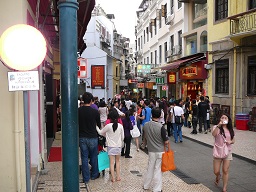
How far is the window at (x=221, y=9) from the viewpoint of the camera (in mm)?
16847

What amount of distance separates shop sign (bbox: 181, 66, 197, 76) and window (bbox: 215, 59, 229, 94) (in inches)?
77.8

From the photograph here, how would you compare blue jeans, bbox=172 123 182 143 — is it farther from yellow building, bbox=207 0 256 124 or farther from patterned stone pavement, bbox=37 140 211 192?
yellow building, bbox=207 0 256 124

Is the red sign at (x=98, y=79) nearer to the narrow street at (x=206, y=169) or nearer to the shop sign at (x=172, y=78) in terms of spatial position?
the shop sign at (x=172, y=78)

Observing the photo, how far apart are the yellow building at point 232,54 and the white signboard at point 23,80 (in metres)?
12.3

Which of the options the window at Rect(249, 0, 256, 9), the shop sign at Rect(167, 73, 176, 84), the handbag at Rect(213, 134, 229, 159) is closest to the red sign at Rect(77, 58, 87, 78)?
the handbag at Rect(213, 134, 229, 159)

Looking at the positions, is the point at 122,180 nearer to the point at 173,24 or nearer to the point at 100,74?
the point at 173,24

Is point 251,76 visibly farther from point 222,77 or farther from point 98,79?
point 98,79

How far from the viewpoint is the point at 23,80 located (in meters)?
3.46

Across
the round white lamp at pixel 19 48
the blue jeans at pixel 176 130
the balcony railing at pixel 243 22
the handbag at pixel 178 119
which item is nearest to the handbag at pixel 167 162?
the round white lamp at pixel 19 48

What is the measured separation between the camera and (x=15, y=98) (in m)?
4.88

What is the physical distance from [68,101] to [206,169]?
631 centimetres

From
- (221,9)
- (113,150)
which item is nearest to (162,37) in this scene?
(221,9)

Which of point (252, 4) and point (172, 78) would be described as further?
point (172, 78)

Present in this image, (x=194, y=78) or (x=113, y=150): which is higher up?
(x=194, y=78)
